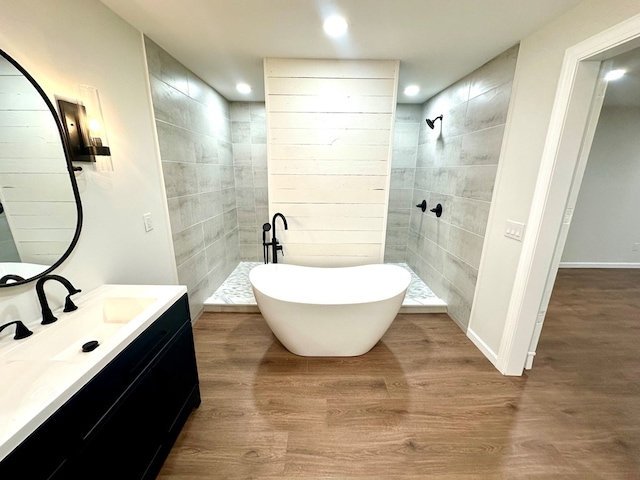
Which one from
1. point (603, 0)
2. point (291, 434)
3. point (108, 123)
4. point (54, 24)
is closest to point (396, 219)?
point (603, 0)

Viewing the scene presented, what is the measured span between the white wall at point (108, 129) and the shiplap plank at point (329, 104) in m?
1.02

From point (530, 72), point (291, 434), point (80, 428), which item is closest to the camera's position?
point (80, 428)

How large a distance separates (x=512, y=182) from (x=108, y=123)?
2746 mm

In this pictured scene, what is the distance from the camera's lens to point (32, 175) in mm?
1145

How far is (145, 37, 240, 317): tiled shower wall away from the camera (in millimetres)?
2074

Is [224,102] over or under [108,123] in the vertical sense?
over

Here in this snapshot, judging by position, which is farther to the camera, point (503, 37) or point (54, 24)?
point (503, 37)

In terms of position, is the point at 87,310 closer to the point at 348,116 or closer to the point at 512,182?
the point at 348,116

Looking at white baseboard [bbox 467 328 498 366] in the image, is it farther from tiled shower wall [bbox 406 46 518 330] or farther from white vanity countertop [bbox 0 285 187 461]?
white vanity countertop [bbox 0 285 187 461]

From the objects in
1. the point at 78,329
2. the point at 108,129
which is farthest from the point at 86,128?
the point at 78,329

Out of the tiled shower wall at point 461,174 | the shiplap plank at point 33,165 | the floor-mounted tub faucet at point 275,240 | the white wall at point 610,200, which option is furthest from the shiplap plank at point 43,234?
the white wall at point 610,200

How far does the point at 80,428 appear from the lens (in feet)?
2.79

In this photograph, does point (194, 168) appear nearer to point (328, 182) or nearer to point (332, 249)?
point (328, 182)

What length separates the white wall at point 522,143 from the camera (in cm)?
141
